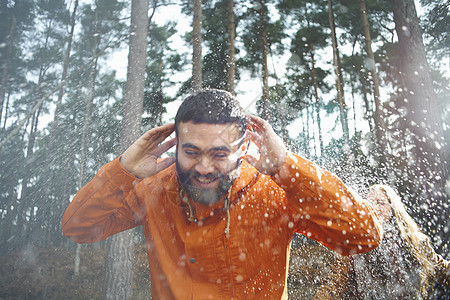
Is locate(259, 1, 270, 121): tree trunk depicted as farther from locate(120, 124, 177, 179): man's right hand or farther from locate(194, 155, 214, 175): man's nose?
locate(194, 155, 214, 175): man's nose

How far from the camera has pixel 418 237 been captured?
8.34ft

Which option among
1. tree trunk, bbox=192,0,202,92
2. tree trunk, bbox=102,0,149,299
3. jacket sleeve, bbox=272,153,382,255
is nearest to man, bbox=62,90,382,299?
jacket sleeve, bbox=272,153,382,255

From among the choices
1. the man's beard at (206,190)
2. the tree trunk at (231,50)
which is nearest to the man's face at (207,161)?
the man's beard at (206,190)

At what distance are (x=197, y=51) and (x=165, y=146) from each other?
20.4 ft

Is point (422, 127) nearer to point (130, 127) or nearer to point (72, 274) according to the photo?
point (130, 127)

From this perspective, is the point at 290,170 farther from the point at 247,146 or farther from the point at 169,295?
the point at 169,295

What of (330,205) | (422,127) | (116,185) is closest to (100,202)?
(116,185)

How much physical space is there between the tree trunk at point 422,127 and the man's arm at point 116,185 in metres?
5.74

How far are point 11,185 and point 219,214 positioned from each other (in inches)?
1209

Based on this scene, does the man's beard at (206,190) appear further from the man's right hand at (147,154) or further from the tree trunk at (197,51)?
the tree trunk at (197,51)

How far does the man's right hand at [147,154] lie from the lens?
83.0 inches

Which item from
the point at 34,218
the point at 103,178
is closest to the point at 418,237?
the point at 103,178

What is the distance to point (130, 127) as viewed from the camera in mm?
6641

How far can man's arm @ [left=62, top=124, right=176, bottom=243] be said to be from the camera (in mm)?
2109
